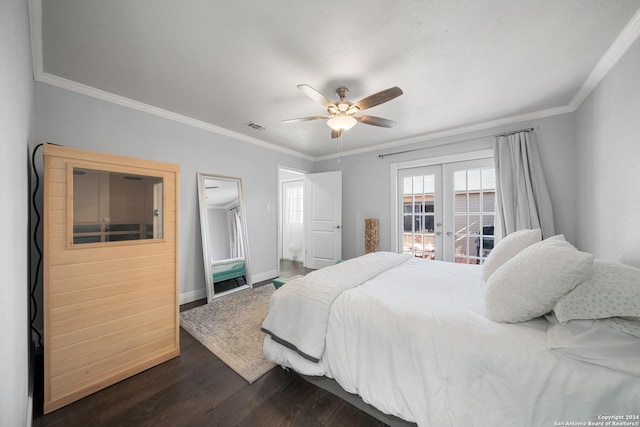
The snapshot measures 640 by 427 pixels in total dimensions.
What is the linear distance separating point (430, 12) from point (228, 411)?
9.39ft

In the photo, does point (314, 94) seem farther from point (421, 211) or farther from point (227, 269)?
point (421, 211)

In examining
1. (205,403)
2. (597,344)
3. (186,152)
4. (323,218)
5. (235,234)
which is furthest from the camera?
(323,218)

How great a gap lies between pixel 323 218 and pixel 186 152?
2.72 metres

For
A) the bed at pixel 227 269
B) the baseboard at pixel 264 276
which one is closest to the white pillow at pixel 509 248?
the bed at pixel 227 269

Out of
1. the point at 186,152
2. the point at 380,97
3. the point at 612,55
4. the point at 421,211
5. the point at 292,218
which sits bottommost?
the point at 292,218

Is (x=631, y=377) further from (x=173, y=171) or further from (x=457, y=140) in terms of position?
(x=457, y=140)

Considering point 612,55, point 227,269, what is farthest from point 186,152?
point 612,55

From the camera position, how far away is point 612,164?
1911 millimetres

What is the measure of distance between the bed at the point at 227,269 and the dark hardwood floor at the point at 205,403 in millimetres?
1511

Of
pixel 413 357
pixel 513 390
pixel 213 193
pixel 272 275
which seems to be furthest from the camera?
pixel 272 275

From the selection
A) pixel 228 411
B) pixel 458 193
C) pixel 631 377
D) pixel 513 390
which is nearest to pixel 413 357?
pixel 513 390

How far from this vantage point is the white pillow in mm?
1741

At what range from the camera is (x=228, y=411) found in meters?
1.43

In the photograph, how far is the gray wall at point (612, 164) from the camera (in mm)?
1618
